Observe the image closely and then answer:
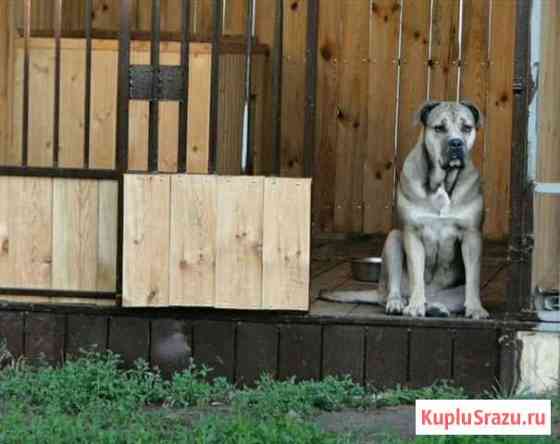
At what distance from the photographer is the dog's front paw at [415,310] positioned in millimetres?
7385

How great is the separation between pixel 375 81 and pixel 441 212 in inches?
137

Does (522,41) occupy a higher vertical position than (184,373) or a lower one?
higher

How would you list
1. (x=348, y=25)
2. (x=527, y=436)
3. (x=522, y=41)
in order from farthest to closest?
1. (x=348, y=25)
2. (x=522, y=41)
3. (x=527, y=436)

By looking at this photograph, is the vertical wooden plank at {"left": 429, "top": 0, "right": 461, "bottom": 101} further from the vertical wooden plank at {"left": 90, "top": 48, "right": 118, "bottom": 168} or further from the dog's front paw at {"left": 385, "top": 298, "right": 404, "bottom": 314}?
the dog's front paw at {"left": 385, "top": 298, "right": 404, "bottom": 314}

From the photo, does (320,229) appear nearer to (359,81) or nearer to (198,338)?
(359,81)

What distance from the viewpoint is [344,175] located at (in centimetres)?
1093

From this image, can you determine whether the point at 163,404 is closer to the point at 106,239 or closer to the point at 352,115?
the point at 106,239

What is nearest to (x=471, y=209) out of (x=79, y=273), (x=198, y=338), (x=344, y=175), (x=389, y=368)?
(x=389, y=368)

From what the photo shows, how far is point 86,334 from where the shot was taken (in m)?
7.39

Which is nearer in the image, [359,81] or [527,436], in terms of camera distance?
[527,436]

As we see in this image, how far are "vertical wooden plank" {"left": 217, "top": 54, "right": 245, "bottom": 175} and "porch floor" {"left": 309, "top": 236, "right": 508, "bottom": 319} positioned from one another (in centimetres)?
86

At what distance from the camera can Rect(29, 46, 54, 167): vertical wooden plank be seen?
8664 millimetres

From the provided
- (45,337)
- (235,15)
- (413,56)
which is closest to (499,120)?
(413,56)

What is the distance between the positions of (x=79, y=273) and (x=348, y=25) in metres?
4.03
